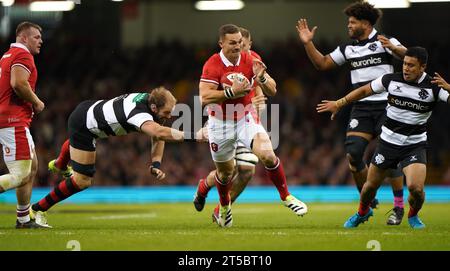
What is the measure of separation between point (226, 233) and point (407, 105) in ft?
8.97

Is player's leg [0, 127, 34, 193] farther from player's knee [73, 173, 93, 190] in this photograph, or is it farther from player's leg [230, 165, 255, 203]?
player's leg [230, 165, 255, 203]

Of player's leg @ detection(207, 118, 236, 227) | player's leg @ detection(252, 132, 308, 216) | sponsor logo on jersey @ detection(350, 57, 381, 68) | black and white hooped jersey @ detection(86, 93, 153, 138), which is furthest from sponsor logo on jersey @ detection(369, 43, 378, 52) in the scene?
black and white hooped jersey @ detection(86, 93, 153, 138)

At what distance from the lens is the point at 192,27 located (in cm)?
2873

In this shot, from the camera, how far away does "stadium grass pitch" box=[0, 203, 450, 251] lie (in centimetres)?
891

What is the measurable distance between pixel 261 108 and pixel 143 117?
77.2 inches

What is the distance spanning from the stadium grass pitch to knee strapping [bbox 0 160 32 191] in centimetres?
61

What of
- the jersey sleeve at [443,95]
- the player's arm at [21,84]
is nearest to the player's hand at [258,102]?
the jersey sleeve at [443,95]

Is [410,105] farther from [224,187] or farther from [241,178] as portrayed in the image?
[241,178]

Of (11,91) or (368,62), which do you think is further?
(368,62)

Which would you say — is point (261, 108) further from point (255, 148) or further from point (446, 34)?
point (446, 34)

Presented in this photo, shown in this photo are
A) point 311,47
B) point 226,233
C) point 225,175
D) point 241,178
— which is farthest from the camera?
point 241,178

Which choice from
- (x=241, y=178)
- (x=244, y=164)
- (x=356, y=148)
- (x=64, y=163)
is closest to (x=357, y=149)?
(x=356, y=148)

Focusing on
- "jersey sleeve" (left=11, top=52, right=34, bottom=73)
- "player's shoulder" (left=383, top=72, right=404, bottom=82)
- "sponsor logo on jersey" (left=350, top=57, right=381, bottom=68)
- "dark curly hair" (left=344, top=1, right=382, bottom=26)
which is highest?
"dark curly hair" (left=344, top=1, right=382, bottom=26)

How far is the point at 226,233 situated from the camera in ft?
33.0
